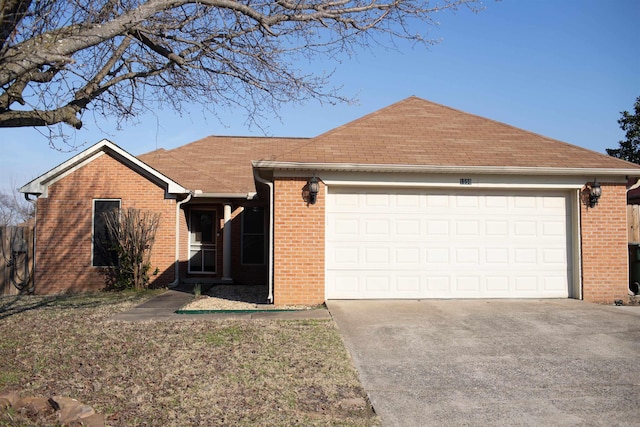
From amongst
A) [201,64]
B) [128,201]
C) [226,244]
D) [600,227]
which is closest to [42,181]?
[128,201]

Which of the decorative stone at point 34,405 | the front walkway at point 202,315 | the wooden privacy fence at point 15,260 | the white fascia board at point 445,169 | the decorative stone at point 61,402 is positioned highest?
the white fascia board at point 445,169

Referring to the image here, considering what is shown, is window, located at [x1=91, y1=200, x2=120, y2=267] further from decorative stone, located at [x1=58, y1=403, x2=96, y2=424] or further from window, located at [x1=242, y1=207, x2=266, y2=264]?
decorative stone, located at [x1=58, y1=403, x2=96, y2=424]

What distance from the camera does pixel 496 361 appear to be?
6516mm

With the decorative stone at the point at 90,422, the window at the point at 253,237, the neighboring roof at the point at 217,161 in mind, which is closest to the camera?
the decorative stone at the point at 90,422

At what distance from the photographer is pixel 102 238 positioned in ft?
46.7

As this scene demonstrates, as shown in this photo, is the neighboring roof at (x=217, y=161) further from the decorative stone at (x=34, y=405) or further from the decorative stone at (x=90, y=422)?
the decorative stone at (x=90, y=422)

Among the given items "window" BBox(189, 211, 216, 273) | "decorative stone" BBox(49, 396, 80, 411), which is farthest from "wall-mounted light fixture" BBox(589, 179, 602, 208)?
"window" BBox(189, 211, 216, 273)

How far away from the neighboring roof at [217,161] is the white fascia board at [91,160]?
910 mm

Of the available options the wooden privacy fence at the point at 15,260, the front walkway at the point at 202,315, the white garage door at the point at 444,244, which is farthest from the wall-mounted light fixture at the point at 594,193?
the wooden privacy fence at the point at 15,260

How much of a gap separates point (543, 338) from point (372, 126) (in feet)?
20.3

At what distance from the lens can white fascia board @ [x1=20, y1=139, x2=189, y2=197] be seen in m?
14.1

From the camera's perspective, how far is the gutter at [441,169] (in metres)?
9.94

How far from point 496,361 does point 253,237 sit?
33.8 feet

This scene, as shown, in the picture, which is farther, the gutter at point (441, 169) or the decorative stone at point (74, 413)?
the gutter at point (441, 169)
